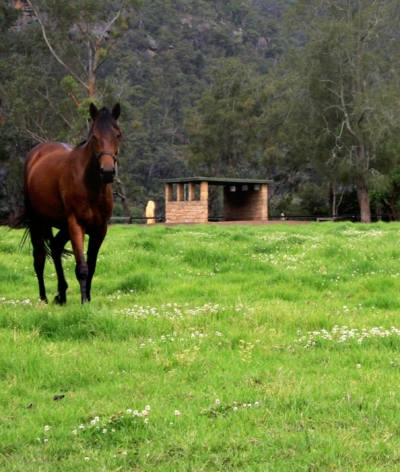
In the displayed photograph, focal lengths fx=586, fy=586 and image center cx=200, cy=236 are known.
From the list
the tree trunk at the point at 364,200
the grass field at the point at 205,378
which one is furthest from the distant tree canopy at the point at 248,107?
the grass field at the point at 205,378

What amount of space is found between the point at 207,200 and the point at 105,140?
105 feet

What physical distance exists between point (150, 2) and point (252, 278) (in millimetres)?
118360

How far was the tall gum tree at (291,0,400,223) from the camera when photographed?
40.7 meters

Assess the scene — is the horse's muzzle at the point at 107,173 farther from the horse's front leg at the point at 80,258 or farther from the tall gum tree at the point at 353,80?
the tall gum tree at the point at 353,80

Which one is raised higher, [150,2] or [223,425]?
[150,2]

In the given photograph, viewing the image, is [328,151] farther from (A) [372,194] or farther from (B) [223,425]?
(B) [223,425]

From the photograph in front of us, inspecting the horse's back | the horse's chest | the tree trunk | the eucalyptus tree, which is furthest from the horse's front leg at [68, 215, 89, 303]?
the eucalyptus tree

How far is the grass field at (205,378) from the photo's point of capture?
346cm

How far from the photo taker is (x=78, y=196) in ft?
25.8

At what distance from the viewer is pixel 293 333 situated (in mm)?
6359

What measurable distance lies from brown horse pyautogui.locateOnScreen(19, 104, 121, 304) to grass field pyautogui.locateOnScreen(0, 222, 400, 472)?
29.3 inches

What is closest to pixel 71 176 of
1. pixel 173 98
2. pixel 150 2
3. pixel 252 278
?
pixel 252 278

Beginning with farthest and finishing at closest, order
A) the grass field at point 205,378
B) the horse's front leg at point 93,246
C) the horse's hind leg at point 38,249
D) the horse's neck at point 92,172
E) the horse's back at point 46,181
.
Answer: the horse's hind leg at point 38,249 < the horse's back at point 46,181 < the horse's front leg at point 93,246 < the horse's neck at point 92,172 < the grass field at point 205,378

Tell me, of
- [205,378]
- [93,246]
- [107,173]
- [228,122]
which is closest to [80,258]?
[93,246]
